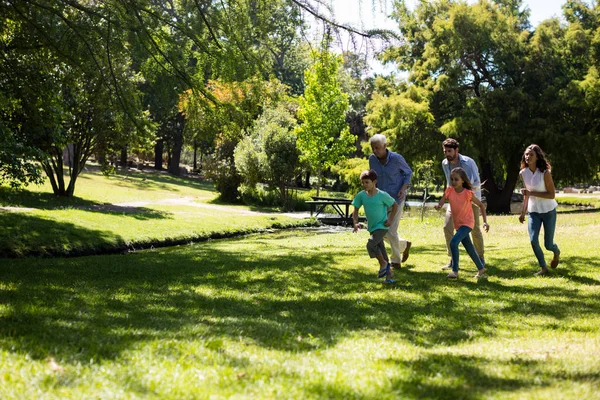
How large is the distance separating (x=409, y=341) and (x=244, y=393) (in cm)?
212

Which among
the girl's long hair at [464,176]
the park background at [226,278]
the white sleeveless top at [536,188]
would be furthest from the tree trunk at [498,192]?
the girl's long hair at [464,176]

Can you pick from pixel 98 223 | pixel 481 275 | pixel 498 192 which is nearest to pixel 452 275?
pixel 481 275

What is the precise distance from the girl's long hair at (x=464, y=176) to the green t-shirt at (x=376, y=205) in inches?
44.4

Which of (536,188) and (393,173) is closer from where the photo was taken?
(536,188)

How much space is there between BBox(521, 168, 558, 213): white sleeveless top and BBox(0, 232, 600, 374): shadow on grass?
1.50 metres

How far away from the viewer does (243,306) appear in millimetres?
7035

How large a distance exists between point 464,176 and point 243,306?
12.9ft

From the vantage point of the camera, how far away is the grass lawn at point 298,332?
12.8 feet

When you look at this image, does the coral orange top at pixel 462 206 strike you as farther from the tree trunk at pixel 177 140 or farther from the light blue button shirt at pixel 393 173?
the tree trunk at pixel 177 140

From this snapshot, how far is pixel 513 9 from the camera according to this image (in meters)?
34.2

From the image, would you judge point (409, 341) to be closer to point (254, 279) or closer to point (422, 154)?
point (254, 279)

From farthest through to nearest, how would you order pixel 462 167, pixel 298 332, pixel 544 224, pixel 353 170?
1. pixel 353 170
2. pixel 462 167
3. pixel 544 224
4. pixel 298 332

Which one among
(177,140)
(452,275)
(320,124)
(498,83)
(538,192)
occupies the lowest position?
(452,275)

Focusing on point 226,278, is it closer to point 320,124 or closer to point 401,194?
point 401,194
